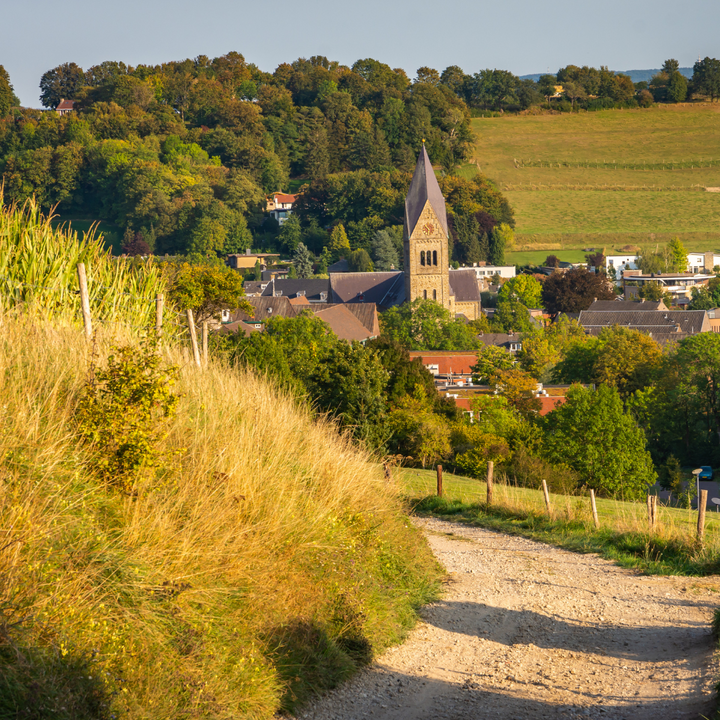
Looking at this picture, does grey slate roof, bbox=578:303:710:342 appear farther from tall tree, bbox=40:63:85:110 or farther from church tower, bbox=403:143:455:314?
tall tree, bbox=40:63:85:110

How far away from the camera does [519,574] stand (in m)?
9.62

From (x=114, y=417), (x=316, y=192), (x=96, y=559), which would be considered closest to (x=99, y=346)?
(x=114, y=417)

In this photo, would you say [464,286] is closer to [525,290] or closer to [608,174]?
[525,290]

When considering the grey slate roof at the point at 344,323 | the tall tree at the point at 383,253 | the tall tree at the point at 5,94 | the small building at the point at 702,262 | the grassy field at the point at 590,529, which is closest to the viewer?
the grassy field at the point at 590,529

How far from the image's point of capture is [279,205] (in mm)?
119750

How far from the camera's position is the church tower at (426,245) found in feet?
239

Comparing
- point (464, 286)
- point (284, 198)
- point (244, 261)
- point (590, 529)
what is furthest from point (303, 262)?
point (590, 529)

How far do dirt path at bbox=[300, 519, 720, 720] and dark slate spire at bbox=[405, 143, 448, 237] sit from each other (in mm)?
64793

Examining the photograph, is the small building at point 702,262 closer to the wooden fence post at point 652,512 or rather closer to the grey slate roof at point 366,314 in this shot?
the grey slate roof at point 366,314

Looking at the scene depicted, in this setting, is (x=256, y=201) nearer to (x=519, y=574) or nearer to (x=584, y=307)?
(x=584, y=307)

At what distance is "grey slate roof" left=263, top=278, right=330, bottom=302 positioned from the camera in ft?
276

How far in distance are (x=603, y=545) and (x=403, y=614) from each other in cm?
447

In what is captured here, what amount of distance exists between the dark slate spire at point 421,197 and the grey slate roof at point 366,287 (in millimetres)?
6003

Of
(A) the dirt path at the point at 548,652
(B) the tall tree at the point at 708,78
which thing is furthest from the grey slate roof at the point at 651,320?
(B) the tall tree at the point at 708,78
